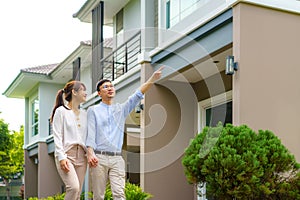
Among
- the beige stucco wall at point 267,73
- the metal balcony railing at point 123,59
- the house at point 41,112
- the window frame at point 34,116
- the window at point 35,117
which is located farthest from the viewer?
the window at point 35,117

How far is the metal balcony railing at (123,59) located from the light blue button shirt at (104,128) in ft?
18.7

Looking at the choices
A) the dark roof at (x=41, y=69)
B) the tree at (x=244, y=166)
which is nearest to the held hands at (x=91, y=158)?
the tree at (x=244, y=166)

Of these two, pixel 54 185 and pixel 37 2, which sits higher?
pixel 37 2

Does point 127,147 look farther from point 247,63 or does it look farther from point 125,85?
point 247,63

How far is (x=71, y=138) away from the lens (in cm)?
495

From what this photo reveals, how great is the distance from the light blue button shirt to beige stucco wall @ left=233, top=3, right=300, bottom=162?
1.67m

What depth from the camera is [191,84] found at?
984cm

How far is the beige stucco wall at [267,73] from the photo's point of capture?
627 cm

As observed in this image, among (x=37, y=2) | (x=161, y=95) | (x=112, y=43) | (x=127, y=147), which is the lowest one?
(x=127, y=147)

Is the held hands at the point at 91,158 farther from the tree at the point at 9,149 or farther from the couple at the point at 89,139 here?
the tree at the point at 9,149

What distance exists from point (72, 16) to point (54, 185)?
259 inches

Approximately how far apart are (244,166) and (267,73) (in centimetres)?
166

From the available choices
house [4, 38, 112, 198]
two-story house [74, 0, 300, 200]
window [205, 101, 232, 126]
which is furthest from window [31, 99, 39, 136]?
window [205, 101, 232, 126]

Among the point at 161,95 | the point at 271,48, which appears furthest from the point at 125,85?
the point at 271,48
